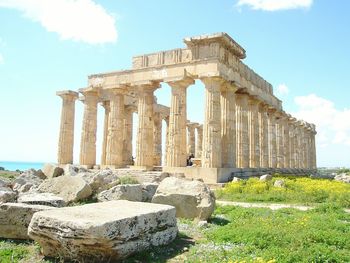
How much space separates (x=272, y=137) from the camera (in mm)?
35281

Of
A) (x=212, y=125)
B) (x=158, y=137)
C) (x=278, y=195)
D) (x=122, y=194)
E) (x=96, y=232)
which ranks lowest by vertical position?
(x=278, y=195)

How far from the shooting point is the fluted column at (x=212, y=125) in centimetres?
2255

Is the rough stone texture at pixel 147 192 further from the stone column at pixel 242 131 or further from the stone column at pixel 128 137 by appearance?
the stone column at pixel 128 137

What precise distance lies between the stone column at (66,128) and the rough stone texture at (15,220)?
76.0 feet

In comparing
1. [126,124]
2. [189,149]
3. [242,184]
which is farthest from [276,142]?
[242,184]

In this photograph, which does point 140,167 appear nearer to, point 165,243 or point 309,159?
point 165,243

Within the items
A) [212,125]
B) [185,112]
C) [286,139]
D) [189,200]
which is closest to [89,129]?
[185,112]

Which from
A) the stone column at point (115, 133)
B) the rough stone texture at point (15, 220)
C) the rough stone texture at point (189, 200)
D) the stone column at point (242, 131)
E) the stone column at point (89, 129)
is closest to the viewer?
the rough stone texture at point (15, 220)

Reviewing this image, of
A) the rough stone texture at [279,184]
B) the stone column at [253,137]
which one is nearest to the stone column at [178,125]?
the rough stone texture at [279,184]

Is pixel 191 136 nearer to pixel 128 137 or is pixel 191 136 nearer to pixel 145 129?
pixel 128 137

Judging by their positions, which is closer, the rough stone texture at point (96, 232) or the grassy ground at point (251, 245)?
the rough stone texture at point (96, 232)

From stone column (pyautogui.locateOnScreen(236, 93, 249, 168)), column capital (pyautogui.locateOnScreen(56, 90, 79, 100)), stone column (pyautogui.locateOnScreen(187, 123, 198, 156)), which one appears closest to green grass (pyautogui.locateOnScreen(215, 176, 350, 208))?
stone column (pyautogui.locateOnScreen(236, 93, 249, 168))

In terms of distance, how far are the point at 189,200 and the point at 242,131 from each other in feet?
57.8

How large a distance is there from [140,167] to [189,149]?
18504mm
